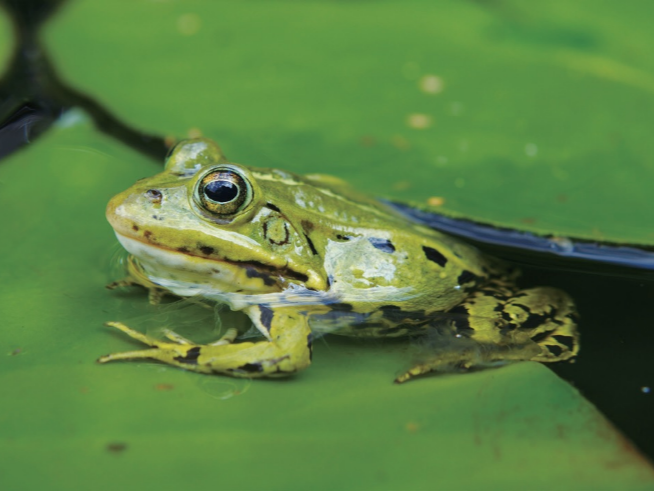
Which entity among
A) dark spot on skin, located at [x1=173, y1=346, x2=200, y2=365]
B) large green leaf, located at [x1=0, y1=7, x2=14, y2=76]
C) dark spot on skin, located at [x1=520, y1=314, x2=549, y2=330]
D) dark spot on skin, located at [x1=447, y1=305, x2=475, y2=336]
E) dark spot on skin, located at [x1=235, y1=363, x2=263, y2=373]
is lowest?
dark spot on skin, located at [x1=235, y1=363, x2=263, y2=373]

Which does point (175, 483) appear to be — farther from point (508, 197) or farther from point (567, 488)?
point (508, 197)

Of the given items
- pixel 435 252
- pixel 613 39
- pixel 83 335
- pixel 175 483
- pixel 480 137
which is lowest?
pixel 175 483

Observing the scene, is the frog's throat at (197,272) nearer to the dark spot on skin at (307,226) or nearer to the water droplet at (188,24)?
the dark spot on skin at (307,226)

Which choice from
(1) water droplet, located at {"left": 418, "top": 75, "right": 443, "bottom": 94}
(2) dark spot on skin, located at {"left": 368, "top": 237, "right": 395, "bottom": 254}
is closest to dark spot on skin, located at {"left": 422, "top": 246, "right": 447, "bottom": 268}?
(2) dark spot on skin, located at {"left": 368, "top": 237, "right": 395, "bottom": 254}

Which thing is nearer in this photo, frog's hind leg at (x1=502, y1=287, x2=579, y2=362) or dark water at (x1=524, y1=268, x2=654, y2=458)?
dark water at (x1=524, y1=268, x2=654, y2=458)

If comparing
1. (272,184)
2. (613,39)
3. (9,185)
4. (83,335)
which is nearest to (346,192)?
(272,184)

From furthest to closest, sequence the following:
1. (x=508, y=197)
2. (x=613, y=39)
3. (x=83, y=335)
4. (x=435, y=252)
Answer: (x=613, y=39) → (x=508, y=197) → (x=435, y=252) → (x=83, y=335)

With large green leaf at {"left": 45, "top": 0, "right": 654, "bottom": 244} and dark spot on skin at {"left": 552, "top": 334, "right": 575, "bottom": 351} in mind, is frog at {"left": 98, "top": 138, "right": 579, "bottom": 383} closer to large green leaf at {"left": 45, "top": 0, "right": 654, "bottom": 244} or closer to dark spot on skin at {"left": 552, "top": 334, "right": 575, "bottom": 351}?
dark spot on skin at {"left": 552, "top": 334, "right": 575, "bottom": 351}
